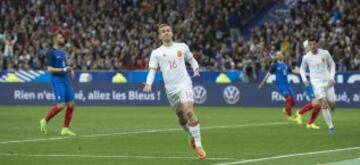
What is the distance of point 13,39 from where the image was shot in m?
51.9

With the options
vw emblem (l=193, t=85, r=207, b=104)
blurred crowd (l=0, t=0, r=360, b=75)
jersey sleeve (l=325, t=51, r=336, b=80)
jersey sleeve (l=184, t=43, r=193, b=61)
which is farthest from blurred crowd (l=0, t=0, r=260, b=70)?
jersey sleeve (l=184, t=43, r=193, b=61)

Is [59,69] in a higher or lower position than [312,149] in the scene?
higher

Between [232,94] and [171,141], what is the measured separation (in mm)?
19814

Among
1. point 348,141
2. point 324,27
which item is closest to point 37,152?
point 348,141

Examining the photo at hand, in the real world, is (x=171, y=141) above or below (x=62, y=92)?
below

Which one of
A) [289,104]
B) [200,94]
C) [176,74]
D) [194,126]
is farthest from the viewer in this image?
[200,94]

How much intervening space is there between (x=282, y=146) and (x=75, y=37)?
32842mm

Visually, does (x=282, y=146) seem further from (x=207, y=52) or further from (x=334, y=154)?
(x=207, y=52)

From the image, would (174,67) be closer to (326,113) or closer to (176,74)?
(176,74)

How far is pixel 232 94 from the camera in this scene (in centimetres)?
4078

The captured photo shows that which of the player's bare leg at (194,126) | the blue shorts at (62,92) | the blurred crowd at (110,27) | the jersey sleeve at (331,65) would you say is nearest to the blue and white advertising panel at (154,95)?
the blurred crowd at (110,27)

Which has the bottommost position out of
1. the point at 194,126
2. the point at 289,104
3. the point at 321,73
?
the point at 289,104

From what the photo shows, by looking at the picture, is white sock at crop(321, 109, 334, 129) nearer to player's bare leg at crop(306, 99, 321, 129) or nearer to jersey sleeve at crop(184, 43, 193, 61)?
player's bare leg at crop(306, 99, 321, 129)

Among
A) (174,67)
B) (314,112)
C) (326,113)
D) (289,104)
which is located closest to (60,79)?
(326,113)
